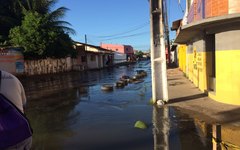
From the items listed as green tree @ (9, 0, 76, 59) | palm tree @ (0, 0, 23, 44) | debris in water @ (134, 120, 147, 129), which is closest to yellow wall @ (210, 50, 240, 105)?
debris in water @ (134, 120, 147, 129)

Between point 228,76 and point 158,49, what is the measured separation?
107 inches

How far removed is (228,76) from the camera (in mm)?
11250

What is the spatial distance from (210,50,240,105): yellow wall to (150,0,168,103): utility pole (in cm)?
196

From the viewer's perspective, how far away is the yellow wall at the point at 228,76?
430 inches

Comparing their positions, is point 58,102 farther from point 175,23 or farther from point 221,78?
point 175,23

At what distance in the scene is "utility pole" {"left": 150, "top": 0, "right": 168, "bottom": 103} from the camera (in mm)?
12148

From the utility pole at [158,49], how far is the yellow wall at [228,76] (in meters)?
1.96

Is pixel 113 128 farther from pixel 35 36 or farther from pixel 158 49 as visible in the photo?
pixel 35 36

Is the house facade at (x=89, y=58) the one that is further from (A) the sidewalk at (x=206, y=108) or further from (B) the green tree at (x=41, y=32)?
(A) the sidewalk at (x=206, y=108)

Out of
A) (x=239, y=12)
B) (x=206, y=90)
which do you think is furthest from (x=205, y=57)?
(x=239, y=12)

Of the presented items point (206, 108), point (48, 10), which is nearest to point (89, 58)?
point (48, 10)

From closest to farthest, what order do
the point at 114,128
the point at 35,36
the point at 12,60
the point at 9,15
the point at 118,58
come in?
1. the point at 114,128
2. the point at 12,60
3. the point at 35,36
4. the point at 9,15
5. the point at 118,58

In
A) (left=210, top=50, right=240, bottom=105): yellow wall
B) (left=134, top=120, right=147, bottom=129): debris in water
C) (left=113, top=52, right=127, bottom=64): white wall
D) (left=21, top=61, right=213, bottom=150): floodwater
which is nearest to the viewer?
(left=21, top=61, right=213, bottom=150): floodwater

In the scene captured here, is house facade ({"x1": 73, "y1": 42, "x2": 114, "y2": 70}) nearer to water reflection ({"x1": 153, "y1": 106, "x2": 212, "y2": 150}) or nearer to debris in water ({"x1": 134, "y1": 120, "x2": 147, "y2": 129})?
water reflection ({"x1": 153, "y1": 106, "x2": 212, "y2": 150})
